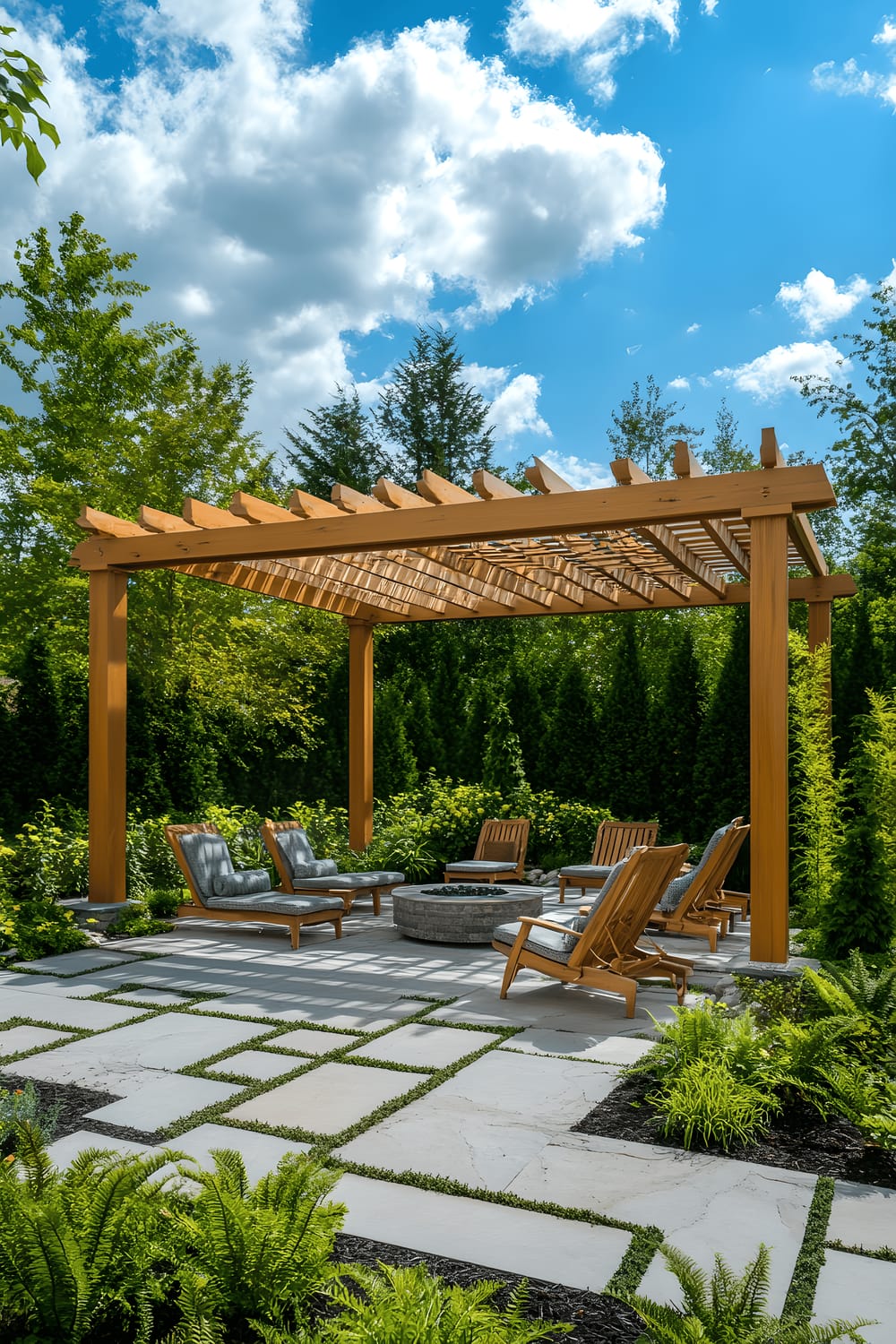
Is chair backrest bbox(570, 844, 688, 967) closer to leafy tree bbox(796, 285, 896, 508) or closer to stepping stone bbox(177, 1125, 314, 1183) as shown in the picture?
stepping stone bbox(177, 1125, 314, 1183)

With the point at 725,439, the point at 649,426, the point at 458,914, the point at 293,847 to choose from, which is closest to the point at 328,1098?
the point at 458,914

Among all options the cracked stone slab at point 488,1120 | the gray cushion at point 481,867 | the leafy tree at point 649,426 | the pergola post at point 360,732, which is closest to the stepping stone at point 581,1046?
the cracked stone slab at point 488,1120

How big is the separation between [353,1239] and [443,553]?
599 centimetres

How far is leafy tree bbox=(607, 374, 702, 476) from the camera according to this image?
23.4 m

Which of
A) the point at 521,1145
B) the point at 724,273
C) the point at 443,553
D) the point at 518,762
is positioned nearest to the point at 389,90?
→ the point at 443,553

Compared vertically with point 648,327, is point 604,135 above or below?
below

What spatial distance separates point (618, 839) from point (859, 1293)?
7465mm

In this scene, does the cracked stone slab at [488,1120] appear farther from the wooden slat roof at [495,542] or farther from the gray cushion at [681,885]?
the wooden slat roof at [495,542]

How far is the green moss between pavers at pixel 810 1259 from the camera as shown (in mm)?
2535

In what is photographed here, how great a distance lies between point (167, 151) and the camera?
11102 millimetres

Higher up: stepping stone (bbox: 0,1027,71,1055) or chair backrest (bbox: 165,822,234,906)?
chair backrest (bbox: 165,822,234,906)

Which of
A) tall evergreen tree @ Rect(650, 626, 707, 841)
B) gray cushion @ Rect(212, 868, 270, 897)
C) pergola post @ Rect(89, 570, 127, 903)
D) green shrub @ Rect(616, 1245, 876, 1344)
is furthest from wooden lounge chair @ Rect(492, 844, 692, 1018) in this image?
tall evergreen tree @ Rect(650, 626, 707, 841)

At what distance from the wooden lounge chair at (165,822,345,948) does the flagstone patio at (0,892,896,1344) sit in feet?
1.79

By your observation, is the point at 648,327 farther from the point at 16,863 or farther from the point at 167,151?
the point at 16,863
